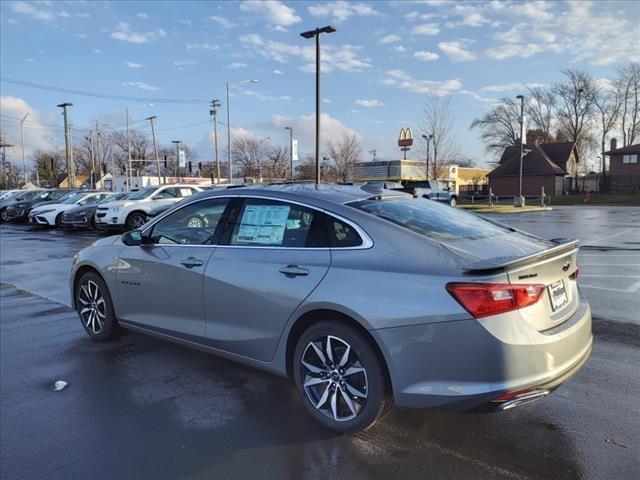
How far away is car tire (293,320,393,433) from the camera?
3154 millimetres

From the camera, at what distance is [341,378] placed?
131 inches

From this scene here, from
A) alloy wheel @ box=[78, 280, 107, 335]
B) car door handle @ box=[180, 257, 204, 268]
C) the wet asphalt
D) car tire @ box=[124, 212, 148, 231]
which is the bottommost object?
the wet asphalt

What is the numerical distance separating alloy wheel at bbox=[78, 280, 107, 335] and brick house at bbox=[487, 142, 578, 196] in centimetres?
5734

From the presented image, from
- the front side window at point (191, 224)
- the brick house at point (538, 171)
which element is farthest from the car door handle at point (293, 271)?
the brick house at point (538, 171)

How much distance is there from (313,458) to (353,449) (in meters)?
0.26

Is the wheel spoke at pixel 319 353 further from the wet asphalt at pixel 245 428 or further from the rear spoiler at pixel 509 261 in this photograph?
the rear spoiler at pixel 509 261

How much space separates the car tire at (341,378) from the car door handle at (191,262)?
1146 mm

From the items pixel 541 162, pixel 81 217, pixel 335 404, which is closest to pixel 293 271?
pixel 335 404

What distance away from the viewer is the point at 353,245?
337cm

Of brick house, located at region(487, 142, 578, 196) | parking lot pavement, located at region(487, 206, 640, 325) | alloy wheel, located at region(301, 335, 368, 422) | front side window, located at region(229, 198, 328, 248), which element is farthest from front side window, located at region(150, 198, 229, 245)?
brick house, located at region(487, 142, 578, 196)

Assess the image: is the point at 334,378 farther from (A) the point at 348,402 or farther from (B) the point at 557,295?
(B) the point at 557,295

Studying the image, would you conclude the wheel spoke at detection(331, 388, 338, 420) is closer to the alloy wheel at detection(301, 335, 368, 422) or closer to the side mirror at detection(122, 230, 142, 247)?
the alloy wheel at detection(301, 335, 368, 422)

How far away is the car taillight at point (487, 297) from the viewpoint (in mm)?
2811

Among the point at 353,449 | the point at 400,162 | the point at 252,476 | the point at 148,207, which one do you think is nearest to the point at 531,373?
the point at 353,449
